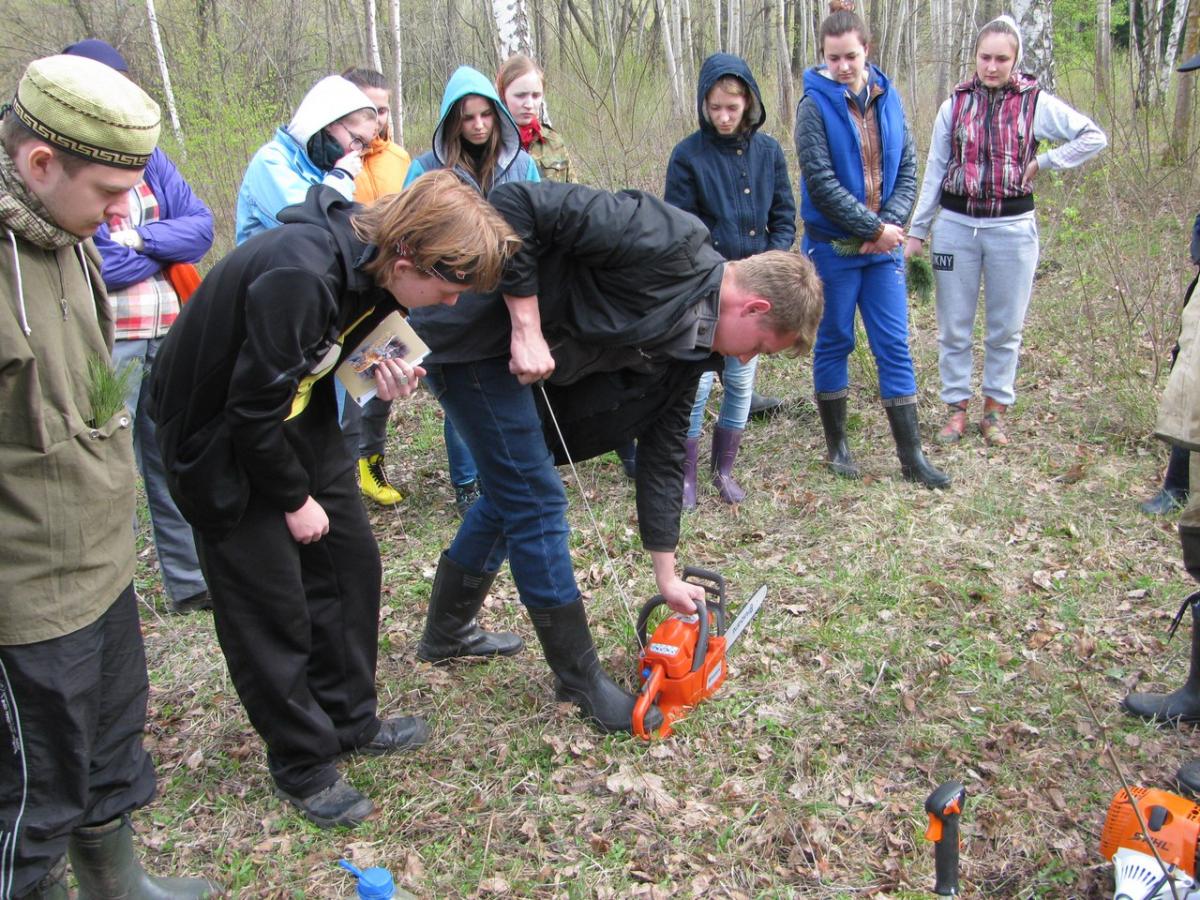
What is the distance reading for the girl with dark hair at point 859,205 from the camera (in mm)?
4934

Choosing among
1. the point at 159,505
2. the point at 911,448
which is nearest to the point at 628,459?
the point at 911,448

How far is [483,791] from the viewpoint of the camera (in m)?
3.01

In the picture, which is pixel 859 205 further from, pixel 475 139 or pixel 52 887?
pixel 52 887

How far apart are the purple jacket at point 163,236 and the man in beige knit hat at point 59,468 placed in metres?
1.56

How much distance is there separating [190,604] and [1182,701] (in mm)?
4044

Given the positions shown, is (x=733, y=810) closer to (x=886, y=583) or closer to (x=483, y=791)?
(x=483, y=791)

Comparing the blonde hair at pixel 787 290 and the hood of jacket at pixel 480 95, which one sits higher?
the hood of jacket at pixel 480 95

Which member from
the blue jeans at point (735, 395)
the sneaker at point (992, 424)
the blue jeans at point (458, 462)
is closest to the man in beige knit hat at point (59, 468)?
the blue jeans at point (458, 462)

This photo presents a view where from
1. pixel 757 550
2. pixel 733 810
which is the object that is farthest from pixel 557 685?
pixel 757 550

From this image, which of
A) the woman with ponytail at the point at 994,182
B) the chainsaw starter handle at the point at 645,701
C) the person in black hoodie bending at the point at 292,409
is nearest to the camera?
the person in black hoodie bending at the point at 292,409

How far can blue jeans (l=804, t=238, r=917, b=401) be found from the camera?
16.7 ft

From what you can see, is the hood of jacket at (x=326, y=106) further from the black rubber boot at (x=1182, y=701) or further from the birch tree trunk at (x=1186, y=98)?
the birch tree trunk at (x=1186, y=98)

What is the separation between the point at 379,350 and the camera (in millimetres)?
2617

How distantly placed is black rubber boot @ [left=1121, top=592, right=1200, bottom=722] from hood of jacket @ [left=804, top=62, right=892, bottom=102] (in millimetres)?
3140
